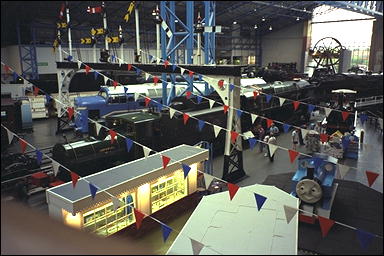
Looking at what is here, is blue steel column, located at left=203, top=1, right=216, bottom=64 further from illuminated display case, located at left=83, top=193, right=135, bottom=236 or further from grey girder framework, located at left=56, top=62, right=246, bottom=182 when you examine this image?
illuminated display case, located at left=83, top=193, right=135, bottom=236

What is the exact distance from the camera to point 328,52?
2698 centimetres

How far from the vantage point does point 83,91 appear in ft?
68.4

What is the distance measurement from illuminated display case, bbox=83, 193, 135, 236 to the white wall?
32.3 meters

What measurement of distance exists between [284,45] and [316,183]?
33.8 metres

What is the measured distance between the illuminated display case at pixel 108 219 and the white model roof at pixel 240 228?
226cm

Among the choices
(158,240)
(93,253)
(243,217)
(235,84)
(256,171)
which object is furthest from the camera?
(256,171)

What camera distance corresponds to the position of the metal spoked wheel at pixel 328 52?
88.3ft

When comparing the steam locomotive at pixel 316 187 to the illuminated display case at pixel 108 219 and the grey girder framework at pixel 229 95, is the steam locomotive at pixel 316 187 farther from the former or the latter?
the illuminated display case at pixel 108 219

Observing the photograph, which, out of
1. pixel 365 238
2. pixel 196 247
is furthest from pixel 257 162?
pixel 196 247

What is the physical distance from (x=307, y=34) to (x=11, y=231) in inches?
1472

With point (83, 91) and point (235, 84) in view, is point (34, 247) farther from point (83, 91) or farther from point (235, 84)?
point (83, 91)

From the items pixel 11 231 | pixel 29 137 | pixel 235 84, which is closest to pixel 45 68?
pixel 29 137

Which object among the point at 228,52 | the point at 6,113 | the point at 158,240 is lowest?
the point at 158,240

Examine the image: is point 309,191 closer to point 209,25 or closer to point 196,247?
point 196,247
